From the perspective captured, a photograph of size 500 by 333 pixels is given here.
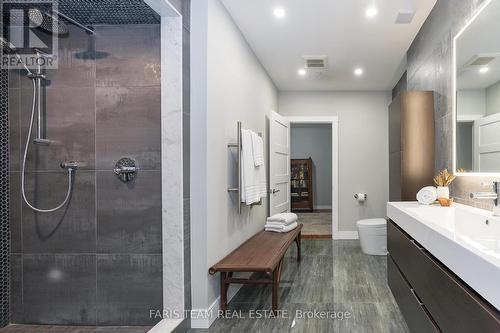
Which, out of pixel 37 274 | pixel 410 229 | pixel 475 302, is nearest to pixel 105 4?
pixel 37 274

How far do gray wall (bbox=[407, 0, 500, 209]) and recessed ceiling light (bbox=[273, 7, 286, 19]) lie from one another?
1.26 meters

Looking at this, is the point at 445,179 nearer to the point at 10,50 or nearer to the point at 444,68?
the point at 444,68

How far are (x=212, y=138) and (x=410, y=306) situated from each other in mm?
1715

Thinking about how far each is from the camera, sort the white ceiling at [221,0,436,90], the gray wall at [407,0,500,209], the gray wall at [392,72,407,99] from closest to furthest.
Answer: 1. the gray wall at [407,0,500,209]
2. the white ceiling at [221,0,436,90]
3. the gray wall at [392,72,407,99]

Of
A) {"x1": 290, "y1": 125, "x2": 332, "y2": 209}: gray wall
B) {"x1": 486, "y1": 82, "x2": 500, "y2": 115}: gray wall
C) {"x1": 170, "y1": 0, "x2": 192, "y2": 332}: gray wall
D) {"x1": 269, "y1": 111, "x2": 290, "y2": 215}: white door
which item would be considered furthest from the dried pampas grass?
{"x1": 290, "y1": 125, "x2": 332, "y2": 209}: gray wall

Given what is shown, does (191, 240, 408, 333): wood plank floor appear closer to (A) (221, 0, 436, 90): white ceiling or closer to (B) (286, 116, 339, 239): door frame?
(B) (286, 116, 339, 239): door frame

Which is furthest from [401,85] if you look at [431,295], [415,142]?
[431,295]

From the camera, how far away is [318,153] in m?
9.09

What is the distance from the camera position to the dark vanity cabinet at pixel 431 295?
977 millimetres

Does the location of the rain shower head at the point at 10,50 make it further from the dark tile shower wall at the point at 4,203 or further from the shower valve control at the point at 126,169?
the shower valve control at the point at 126,169

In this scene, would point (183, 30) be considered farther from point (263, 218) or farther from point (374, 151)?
point (374, 151)

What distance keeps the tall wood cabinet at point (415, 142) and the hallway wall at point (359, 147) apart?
8.43 feet

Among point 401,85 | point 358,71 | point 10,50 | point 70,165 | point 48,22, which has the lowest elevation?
point 70,165

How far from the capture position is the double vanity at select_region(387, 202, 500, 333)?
0.94 m
